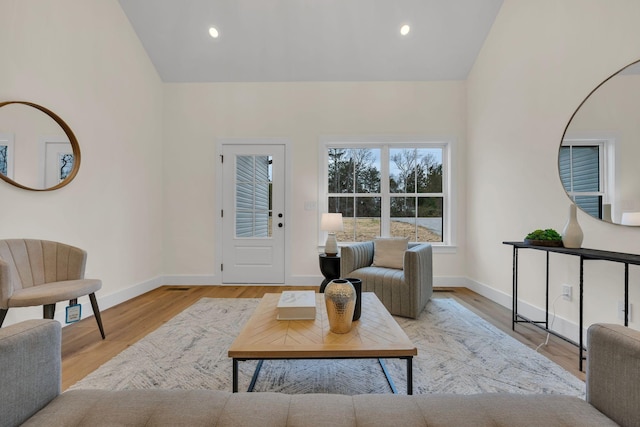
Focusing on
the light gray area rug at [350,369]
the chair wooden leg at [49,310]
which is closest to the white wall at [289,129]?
the light gray area rug at [350,369]

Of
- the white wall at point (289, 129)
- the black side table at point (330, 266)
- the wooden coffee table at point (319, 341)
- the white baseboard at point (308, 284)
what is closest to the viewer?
the wooden coffee table at point (319, 341)

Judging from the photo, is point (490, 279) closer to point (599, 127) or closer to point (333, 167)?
point (599, 127)

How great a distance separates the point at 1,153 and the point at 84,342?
5.32ft

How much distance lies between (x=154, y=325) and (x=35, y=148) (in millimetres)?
1865

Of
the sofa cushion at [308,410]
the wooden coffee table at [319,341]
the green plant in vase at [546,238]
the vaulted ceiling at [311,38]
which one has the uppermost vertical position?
the vaulted ceiling at [311,38]

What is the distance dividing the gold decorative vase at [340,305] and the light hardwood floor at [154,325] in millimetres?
1633

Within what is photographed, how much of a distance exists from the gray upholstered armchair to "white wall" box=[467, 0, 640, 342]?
999 mm

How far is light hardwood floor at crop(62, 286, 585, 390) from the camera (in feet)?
6.77

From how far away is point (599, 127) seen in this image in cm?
221

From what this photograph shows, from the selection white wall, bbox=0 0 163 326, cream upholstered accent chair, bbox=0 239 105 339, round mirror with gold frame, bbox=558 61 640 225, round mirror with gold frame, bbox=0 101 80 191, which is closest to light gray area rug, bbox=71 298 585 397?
cream upholstered accent chair, bbox=0 239 105 339

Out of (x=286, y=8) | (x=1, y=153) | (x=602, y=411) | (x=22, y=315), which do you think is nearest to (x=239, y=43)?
(x=286, y=8)

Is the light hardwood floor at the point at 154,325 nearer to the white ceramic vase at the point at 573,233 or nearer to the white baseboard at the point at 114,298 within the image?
the white baseboard at the point at 114,298

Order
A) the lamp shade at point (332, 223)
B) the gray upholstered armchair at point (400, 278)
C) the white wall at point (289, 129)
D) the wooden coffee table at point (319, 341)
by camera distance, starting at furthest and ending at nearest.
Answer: the white wall at point (289, 129) < the lamp shade at point (332, 223) < the gray upholstered armchair at point (400, 278) < the wooden coffee table at point (319, 341)

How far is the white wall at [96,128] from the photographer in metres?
2.39
